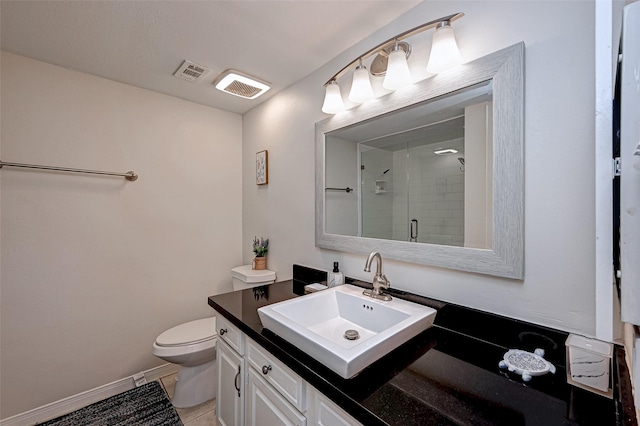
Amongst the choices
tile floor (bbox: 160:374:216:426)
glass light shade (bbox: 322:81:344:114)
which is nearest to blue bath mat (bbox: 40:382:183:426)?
tile floor (bbox: 160:374:216:426)

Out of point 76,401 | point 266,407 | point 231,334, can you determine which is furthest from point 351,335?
point 76,401

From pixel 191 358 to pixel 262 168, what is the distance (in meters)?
1.42

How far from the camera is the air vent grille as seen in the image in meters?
1.90

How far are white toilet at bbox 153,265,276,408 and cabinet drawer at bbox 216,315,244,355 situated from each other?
0.41 meters

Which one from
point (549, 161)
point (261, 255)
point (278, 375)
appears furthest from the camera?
point (261, 255)

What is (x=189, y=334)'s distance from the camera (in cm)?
184

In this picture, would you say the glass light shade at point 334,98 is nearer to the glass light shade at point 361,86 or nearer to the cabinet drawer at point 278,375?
the glass light shade at point 361,86

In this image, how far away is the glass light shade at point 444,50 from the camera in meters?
1.05

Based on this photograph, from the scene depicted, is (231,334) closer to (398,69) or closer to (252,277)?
(252,277)

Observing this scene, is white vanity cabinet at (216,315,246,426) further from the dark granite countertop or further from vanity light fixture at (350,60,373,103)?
vanity light fixture at (350,60,373,103)

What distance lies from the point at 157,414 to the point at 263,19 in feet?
7.77

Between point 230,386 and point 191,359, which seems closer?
point 230,386

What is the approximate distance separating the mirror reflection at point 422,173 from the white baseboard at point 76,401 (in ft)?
5.98

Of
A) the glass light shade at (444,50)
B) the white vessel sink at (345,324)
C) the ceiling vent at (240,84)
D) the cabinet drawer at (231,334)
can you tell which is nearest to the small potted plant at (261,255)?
the cabinet drawer at (231,334)
